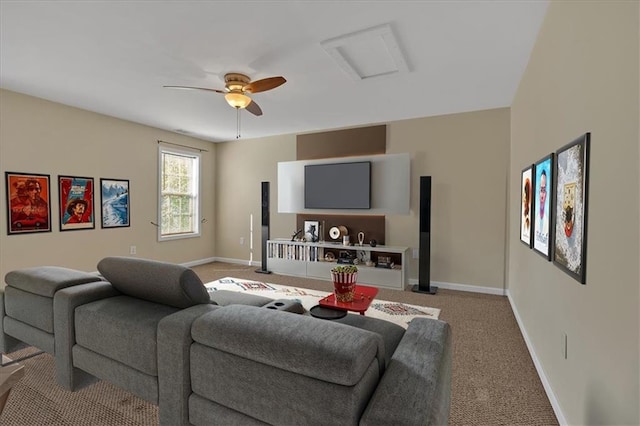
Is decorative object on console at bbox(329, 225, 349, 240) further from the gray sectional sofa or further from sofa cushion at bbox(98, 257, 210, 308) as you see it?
sofa cushion at bbox(98, 257, 210, 308)

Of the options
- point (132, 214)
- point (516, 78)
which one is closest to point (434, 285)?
point (516, 78)

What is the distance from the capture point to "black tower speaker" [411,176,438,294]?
169 inches

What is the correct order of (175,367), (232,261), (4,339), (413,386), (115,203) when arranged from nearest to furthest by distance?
(413,386)
(175,367)
(4,339)
(115,203)
(232,261)

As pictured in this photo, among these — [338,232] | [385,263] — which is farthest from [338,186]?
[385,263]

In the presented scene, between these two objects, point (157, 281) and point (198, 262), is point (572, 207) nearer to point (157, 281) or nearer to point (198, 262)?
point (157, 281)

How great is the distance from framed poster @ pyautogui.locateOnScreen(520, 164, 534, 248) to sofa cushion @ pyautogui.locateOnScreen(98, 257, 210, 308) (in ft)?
8.27

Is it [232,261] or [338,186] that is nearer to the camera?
[338,186]

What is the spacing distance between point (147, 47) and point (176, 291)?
2155mm

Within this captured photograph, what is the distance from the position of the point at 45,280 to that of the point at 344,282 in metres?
1.99

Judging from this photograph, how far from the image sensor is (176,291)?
1.59 metres

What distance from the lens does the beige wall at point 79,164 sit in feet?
12.1

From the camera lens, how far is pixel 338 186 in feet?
16.9

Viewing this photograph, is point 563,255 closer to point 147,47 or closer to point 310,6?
point 310,6

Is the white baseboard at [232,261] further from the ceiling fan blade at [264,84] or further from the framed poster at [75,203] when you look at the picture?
the ceiling fan blade at [264,84]
